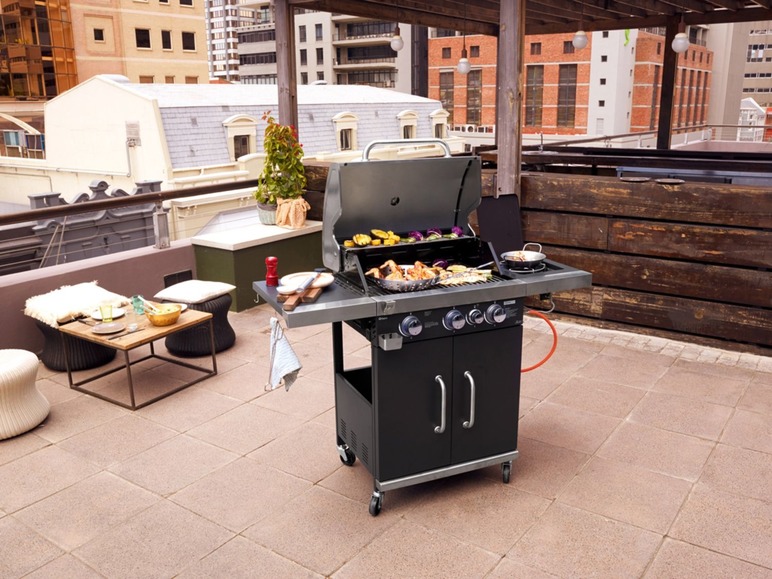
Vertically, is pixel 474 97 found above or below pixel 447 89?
below

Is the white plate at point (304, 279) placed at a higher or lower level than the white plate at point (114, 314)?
higher

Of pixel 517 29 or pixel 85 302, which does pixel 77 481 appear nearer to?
pixel 85 302

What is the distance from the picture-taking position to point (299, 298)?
2996mm

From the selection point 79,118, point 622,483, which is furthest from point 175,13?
point 622,483

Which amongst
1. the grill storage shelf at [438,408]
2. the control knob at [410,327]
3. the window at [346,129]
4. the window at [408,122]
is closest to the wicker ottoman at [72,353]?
the grill storage shelf at [438,408]

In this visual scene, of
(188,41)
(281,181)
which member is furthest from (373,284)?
(188,41)

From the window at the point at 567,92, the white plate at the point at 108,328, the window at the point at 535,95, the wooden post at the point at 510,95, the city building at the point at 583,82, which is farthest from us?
the window at the point at 535,95

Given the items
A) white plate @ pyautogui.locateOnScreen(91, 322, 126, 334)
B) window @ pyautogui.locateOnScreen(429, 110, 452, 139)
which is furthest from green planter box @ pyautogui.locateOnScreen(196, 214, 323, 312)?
window @ pyautogui.locateOnScreen(429, 110, 452, 139)

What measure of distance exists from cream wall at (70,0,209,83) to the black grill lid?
41908mm

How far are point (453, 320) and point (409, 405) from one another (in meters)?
0.46

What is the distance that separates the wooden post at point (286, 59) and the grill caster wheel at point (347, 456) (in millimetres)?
4754

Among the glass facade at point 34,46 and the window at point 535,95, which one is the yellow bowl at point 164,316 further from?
the window at point 535,95

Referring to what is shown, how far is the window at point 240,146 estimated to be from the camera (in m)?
24.9

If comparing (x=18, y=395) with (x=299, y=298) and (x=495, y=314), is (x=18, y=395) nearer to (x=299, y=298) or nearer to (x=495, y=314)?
(x=299, y=298)
